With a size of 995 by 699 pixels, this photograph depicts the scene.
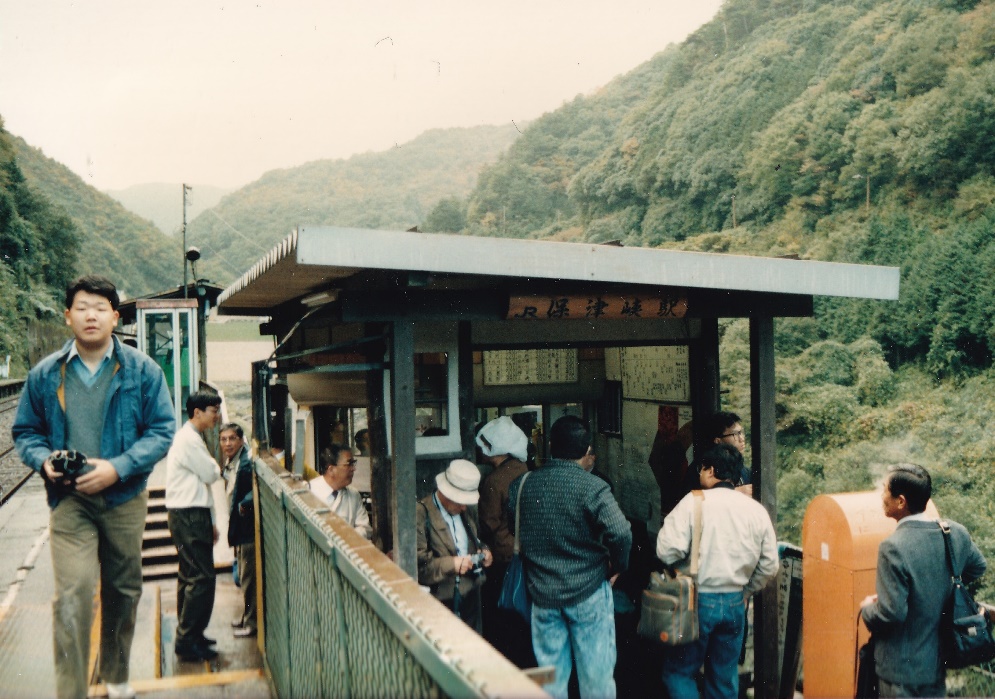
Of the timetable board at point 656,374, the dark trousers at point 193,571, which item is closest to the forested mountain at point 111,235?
the timetable board at point 656,374

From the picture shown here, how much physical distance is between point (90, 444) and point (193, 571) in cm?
224

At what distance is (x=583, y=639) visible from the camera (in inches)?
155

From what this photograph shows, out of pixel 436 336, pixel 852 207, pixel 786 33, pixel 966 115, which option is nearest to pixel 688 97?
pixel 786 33

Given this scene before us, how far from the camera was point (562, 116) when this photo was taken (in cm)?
8544

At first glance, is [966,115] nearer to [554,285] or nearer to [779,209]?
[779,209]

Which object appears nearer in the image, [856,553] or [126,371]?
[126,371]

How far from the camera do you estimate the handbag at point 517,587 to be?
4039 millimetres

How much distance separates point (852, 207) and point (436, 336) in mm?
44421

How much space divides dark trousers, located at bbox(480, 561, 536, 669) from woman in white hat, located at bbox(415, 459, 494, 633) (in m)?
0.44

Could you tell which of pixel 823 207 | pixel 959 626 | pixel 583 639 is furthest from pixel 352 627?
pixel 823 207

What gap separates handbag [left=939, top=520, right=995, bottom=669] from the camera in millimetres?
3596

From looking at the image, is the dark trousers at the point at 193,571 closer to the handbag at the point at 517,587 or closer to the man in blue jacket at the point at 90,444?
the man in blue jacket at the point at 90,444

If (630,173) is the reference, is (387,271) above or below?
below

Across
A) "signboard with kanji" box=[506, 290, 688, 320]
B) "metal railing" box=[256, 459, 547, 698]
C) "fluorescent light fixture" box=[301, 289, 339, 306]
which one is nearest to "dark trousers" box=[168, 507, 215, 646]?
"metal railing" box=[256, 459, 547, 698]
